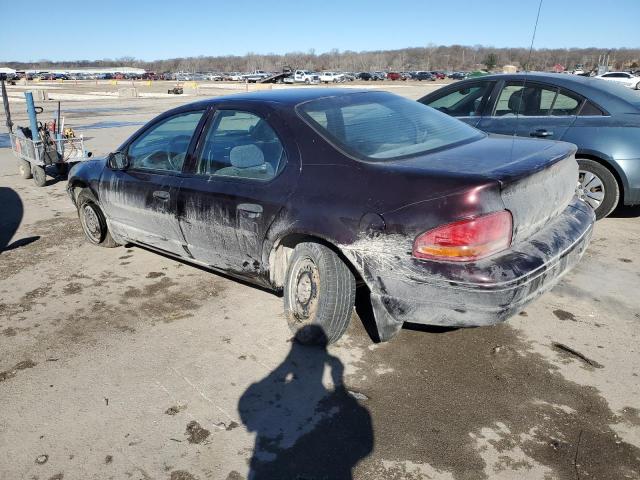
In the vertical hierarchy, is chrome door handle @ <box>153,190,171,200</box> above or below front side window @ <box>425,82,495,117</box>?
below

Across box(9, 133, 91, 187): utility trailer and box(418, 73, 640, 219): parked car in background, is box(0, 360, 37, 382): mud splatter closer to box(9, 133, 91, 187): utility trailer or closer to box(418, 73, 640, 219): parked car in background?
box(418, 73, 640, 219): parked car in background

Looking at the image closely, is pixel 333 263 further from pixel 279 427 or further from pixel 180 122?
pixel 180 122

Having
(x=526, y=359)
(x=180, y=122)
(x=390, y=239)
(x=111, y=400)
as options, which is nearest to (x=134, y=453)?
(x=111, y=400)

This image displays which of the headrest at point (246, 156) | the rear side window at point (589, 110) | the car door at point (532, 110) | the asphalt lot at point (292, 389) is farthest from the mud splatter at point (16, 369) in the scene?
the rear side window at point (589, 110)

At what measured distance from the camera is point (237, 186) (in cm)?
344

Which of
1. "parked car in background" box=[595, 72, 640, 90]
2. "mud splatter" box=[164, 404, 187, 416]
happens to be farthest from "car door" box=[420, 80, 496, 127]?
"parked car in background" box=[595, 72, 640, 90]

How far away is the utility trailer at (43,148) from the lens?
8023mm

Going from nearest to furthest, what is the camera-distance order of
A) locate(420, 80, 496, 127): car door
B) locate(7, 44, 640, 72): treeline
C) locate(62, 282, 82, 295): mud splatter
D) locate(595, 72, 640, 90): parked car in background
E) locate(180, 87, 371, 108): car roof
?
locate(180, 87, 371, 108): car roof < locate(62, 282, 82, 295): mud splatter < locate(420, 80, 496, 127): car door < locate(595, 72, 640, 90): parked car in background < locate(7, 44, 640, 72): treeline

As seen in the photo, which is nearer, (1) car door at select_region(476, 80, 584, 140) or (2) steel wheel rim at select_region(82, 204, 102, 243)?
(2) steel wheel rim at select_region(82, 204, 102, 243)

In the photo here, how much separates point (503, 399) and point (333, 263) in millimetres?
1191

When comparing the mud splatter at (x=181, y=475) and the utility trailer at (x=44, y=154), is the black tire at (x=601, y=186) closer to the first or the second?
the mud splatter at (x=181, y=475)

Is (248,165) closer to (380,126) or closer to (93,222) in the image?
(380,126)

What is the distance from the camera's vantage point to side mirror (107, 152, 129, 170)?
14.4ft

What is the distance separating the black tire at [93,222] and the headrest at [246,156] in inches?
83.2
